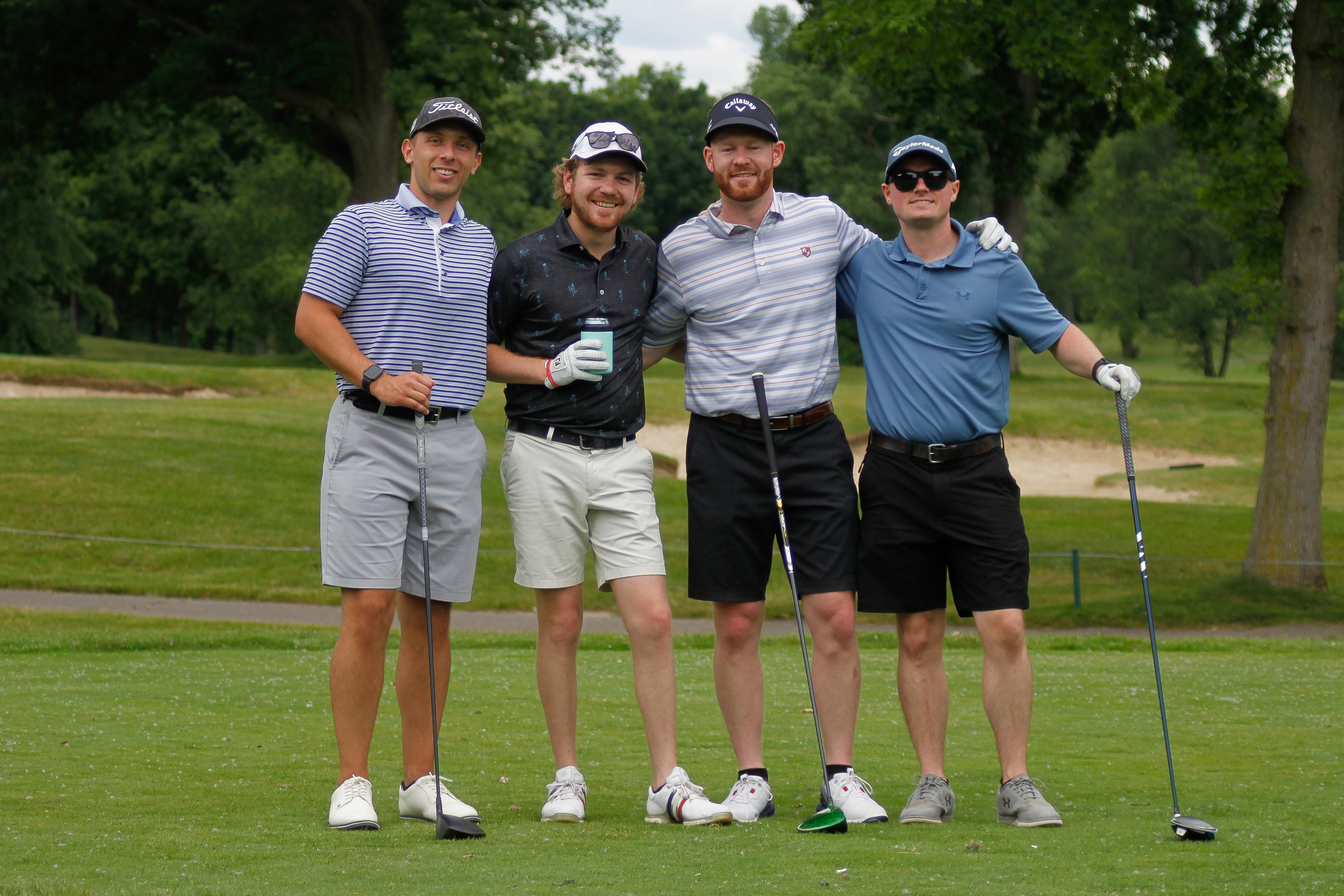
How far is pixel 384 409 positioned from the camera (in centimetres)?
464

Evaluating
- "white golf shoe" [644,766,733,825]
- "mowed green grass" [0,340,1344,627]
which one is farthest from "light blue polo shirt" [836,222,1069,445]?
"mowed green grass" [0,340,1344,627]

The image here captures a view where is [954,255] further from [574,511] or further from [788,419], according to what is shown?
[574,511]

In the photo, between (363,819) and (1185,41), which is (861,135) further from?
(363,819)

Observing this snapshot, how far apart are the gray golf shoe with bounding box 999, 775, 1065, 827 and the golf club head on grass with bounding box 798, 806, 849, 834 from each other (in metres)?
0.55

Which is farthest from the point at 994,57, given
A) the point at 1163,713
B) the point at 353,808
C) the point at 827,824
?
the point at 353,808

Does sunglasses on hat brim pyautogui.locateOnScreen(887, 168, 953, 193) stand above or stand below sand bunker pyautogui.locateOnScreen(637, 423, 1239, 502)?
above

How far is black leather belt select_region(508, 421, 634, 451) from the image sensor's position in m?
4.85

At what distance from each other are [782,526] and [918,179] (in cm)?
124

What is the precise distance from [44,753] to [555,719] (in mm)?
2165

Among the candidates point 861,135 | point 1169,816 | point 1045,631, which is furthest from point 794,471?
point 861,135

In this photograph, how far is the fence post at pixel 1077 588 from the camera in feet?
51.8

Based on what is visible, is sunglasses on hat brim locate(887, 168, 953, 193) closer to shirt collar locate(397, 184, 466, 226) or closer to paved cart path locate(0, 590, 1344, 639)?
shirt collar locate(397, 184, 466, 226)

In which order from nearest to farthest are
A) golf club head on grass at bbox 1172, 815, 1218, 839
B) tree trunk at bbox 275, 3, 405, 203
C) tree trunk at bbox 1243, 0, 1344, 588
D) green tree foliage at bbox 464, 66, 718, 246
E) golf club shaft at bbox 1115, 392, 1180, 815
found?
golf club head on grass at bbox 1172, 815, 1218, 839 → golf club shaft at bbox 1115, 392, 1180, 815 → tree trunk at bbox 1243, 0, 1344, 588 → tree trunk at bbox 275, 3, 405, 203 → green tree foliage at bbox 464, 66, 718, 246

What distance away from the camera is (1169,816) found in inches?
178
